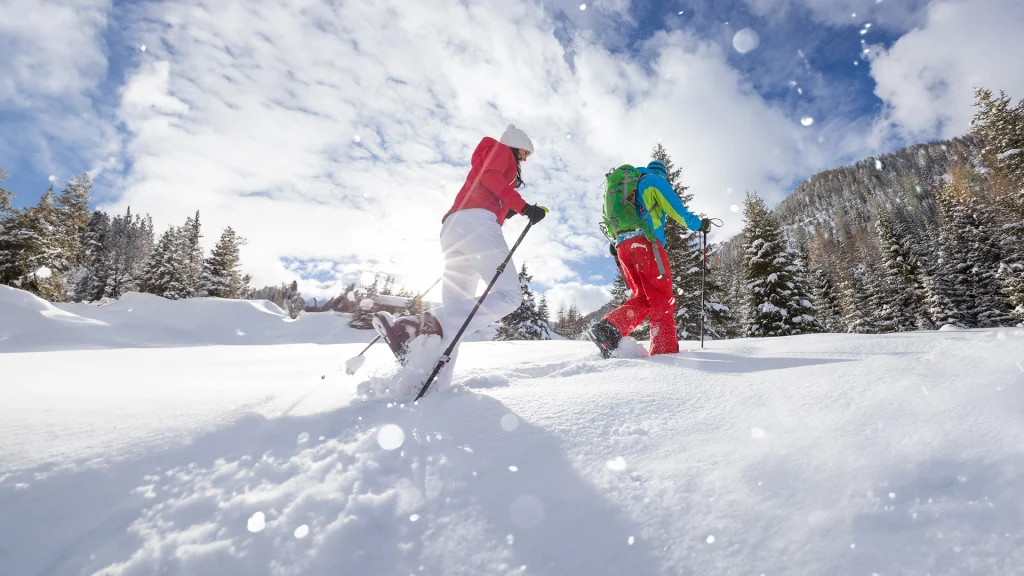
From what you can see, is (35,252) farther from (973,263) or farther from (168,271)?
(973,263)

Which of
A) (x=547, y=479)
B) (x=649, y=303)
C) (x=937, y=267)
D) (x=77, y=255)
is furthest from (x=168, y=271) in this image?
(x=937, y=267)

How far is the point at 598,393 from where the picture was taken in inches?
79.2

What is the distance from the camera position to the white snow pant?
2947 millimetres

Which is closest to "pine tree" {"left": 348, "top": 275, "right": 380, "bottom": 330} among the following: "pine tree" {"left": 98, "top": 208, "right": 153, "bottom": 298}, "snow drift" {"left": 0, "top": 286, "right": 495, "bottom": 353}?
"snow drift" {"left": 0, "top": 286, "right": 495, "bottom": 353}

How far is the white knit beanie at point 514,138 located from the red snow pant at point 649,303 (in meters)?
1.61

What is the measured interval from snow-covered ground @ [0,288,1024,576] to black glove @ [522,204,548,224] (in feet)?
5.39

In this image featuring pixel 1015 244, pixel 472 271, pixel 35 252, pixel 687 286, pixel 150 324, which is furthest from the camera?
pixel 35 252

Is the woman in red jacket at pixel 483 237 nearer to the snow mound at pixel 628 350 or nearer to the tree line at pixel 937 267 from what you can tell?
the snow mound at pixel 628 350

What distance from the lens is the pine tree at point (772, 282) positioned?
1762 cm

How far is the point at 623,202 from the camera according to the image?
14.3 feet

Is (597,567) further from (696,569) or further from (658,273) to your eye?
(658,273)

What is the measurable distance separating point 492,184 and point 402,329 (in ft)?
4.32

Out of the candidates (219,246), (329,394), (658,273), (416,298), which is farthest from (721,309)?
(219,246)

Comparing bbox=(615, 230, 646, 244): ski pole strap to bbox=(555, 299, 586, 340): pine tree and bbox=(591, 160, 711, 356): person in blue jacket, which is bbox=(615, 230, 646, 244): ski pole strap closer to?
bbox=(591, 160, 711, 356): person in blue jacket
